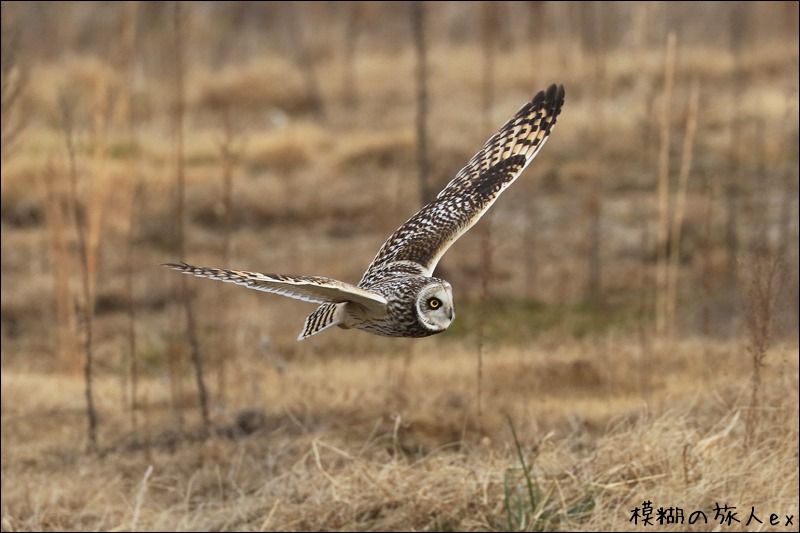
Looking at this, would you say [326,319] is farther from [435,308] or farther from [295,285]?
[295,285]

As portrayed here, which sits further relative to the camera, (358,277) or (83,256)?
(358,277)

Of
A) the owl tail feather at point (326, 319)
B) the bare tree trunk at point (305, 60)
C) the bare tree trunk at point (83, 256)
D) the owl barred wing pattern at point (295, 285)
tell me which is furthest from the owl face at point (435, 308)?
the bare tree trunk at point (305, 60)

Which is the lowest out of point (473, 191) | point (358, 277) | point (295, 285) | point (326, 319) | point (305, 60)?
point (358, 277)

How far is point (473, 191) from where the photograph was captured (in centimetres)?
453

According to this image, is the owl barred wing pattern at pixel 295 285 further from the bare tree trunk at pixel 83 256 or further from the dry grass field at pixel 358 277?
the bare tree trunk at pixel 83 256

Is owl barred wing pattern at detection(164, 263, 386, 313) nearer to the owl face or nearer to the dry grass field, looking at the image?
the owl face

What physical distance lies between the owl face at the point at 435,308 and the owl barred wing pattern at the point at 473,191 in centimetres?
47

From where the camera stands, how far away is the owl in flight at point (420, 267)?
315 centimetres

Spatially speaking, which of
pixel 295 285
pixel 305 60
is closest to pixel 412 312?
pixel 295 285

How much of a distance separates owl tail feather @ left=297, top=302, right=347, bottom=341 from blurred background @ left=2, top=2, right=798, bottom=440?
7.29 ft

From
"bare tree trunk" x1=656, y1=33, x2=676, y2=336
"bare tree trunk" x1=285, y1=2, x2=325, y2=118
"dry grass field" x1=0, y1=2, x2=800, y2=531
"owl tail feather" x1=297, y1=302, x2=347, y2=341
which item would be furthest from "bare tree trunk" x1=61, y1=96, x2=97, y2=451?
"bare tree trunk" x1=285, y1=2, x2=325, y2=118

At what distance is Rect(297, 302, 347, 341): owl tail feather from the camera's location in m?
3.47

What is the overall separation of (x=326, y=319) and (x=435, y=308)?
31 centimetres

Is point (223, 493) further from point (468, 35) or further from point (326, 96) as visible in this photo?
point (468, 35)
